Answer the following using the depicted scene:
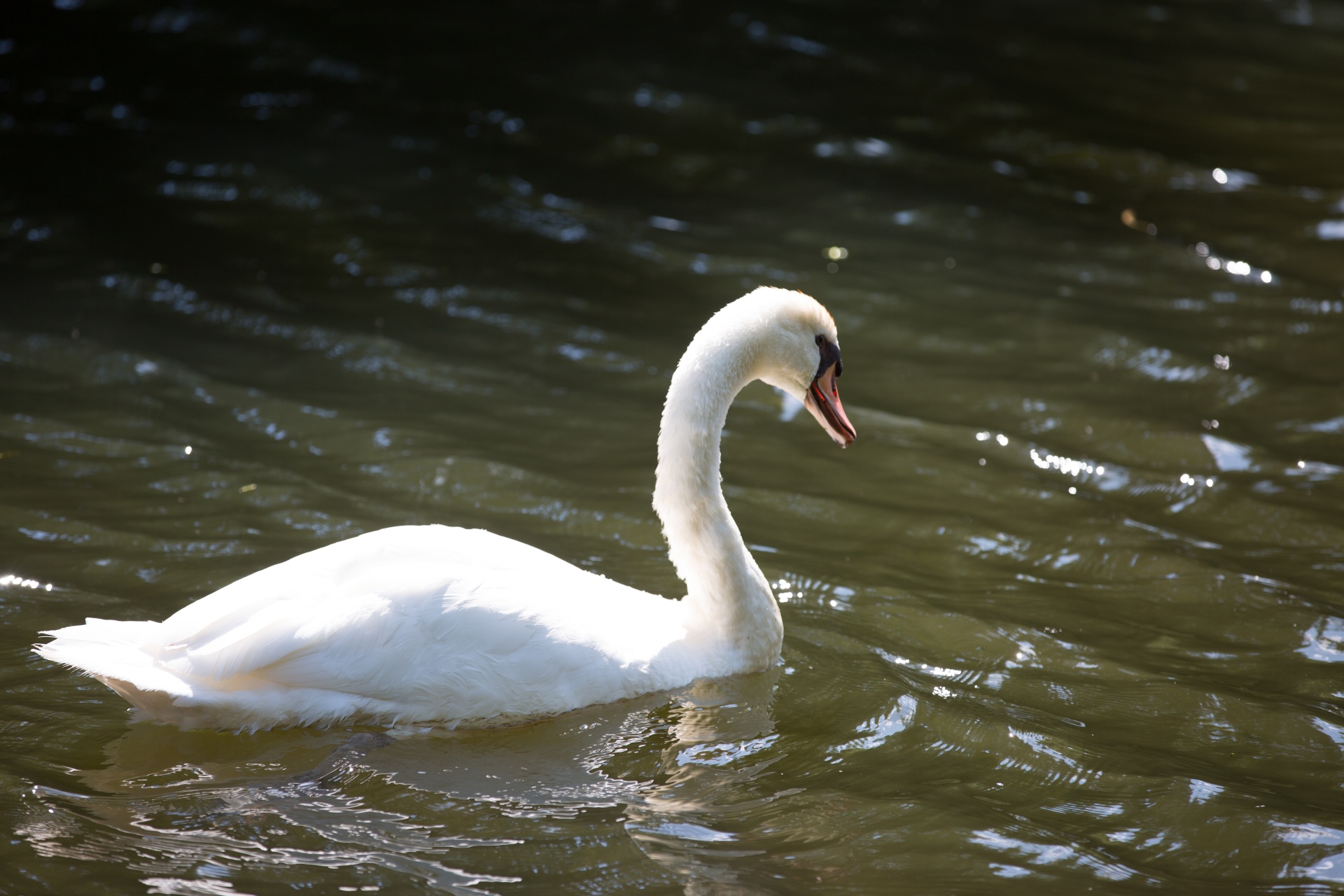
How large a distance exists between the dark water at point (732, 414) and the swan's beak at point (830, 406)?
26.4 inches

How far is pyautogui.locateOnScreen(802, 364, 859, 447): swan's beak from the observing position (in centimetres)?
478

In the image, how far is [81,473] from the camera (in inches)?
221

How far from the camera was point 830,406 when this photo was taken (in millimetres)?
4824

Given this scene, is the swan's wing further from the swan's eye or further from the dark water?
the swan's eye

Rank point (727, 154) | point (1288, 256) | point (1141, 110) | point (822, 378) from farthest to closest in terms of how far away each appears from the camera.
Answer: point (1141, 110) → point (727, 154) → point (1288, 256) → point (822, 378)

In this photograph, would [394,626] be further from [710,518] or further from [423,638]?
[710,518]

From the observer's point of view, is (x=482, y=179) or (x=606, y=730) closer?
(x=606, y=730)

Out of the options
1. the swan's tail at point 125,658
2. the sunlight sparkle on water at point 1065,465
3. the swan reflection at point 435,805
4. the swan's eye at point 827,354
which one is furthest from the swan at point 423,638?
the sunlight sparkle on water at point 1065,465

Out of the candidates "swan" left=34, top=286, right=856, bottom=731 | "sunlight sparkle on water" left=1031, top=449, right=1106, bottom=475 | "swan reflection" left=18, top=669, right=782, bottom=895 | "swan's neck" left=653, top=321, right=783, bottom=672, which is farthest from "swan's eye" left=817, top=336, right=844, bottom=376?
"sunlight sparkle on water" left=1031, top=449, right=1106, bottom=475

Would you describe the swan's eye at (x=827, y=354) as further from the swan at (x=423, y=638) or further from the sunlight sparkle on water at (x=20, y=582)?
the sunlight sparkle on water at (x=20, y=582)

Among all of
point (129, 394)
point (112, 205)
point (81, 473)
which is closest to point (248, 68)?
point (112, 205)

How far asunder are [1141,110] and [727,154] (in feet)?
Result: 12.0

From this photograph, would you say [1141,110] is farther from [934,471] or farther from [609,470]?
[609,470]

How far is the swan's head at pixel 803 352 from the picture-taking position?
4.59 meters
